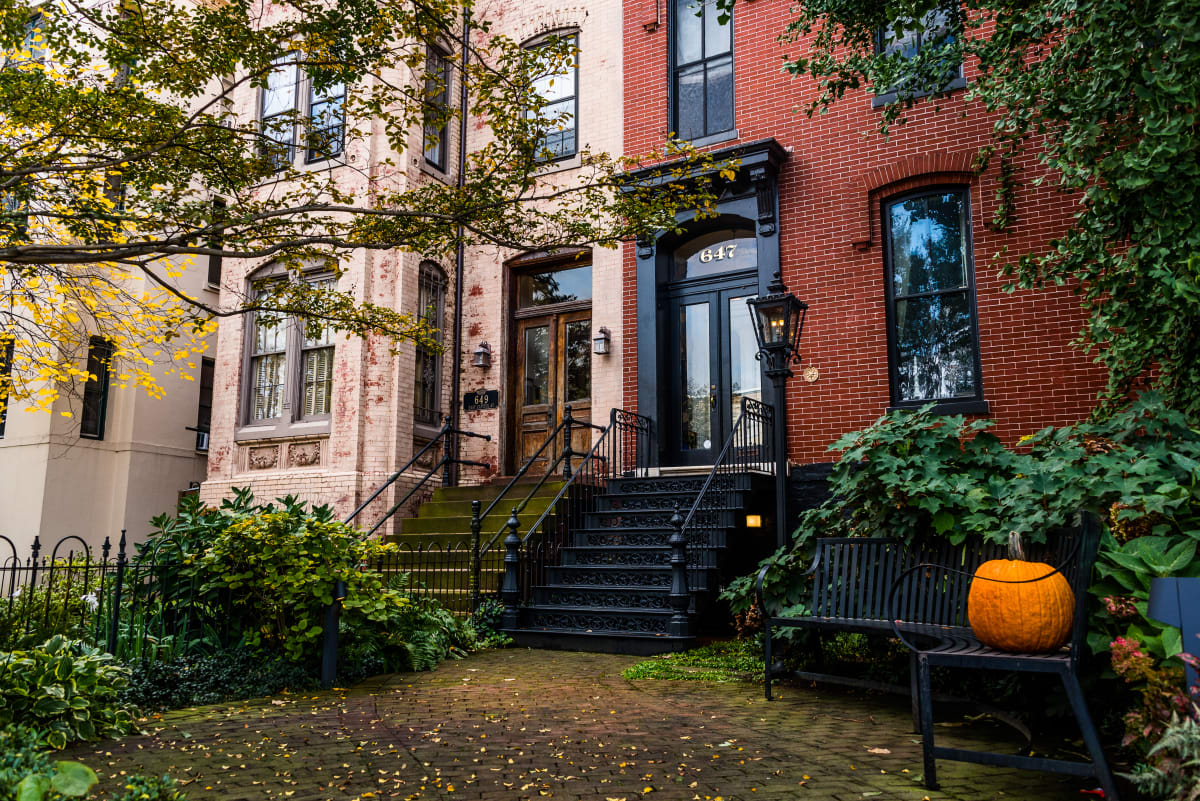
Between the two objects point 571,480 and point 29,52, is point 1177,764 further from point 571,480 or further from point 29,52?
point 29,52

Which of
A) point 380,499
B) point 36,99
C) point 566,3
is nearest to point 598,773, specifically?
point 36,99

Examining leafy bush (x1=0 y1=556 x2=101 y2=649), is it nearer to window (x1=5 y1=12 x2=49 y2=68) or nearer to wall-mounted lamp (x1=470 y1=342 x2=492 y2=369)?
window (x1=5 y1=12 x2=49 y2=68)

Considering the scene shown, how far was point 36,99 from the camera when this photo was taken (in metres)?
6.54

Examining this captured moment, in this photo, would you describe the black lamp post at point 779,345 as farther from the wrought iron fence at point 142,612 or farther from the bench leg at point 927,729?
the wrought iron fence at point 142,612

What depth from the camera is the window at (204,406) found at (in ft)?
55.0

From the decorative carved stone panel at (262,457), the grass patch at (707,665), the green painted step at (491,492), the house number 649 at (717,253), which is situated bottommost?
the grass patch at (707,665)

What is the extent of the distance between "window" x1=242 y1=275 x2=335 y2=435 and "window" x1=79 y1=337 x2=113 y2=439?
317 cm

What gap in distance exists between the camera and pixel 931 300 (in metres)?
10.2

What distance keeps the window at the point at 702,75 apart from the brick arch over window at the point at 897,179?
2267 mm

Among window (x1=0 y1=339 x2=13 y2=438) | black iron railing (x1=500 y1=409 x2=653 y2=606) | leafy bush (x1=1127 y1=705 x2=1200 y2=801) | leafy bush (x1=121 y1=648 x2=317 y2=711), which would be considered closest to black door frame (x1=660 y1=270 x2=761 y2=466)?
black iron railing (x1=500 y1=409 x2=653 y2=606)

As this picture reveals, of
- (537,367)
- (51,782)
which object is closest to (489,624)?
(537,367)

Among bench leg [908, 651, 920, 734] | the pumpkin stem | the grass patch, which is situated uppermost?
the pumpkin stem

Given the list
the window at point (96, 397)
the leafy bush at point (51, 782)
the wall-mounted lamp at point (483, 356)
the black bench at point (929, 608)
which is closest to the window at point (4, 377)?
the window at point (96, 397)

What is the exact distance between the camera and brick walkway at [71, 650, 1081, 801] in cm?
378
